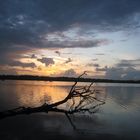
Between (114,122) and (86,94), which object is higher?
(86,94)

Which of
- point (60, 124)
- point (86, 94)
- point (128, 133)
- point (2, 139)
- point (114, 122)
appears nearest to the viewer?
point (86, 94)

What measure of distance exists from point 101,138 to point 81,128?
566 cm

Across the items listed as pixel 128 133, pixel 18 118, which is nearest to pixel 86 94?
pixel 128 133

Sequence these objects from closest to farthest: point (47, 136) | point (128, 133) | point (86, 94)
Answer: point (86, 94)
point (47, 136)
point (128, 133)

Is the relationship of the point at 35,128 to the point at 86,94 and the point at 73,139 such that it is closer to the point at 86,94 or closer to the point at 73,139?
the point at 73,139

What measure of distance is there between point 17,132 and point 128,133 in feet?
50.4

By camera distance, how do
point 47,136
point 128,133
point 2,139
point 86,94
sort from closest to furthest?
1. point 86,94
2. point 2,139
3. point 47,136
4. point 128,133

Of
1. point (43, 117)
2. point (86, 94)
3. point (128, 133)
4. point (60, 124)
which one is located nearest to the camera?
point (86, 94)

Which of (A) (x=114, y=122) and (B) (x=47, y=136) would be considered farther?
(A) (x=114, y=122)

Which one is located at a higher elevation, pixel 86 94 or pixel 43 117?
pixel 86 94

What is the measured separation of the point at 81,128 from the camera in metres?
38.7

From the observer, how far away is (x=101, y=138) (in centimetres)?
3350

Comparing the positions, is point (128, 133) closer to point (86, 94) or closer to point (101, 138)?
point (101, 138)

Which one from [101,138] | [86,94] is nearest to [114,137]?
[101,138]
